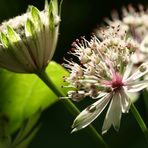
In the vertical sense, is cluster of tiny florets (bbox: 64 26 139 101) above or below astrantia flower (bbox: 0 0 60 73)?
below

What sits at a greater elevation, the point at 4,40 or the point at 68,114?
the point at 4,40

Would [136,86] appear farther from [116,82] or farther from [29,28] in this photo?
[29,28]

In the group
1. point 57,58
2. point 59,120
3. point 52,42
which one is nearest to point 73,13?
point 57,58

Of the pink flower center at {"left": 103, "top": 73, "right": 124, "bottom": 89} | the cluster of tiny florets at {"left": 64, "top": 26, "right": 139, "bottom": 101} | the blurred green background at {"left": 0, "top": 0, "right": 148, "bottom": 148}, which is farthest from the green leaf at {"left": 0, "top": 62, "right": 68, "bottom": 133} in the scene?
the pink flower center at {"left": 103, "top": 73, "right": 124, "bottom": 89}

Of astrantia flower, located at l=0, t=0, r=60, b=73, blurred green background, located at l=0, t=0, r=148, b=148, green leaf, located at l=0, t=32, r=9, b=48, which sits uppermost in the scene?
green leaf, located at l=0, t=32, r=9, b=48

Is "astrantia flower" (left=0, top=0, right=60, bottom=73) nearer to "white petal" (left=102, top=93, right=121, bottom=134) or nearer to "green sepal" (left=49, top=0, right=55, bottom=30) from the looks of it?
"green sepal" (left=49, top=0, right=55, bottom=30)

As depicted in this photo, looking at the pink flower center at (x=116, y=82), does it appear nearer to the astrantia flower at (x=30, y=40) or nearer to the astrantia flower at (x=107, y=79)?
the astrantia flower at (x=107, y=79)

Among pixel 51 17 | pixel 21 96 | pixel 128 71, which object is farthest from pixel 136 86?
pixel 21 96
